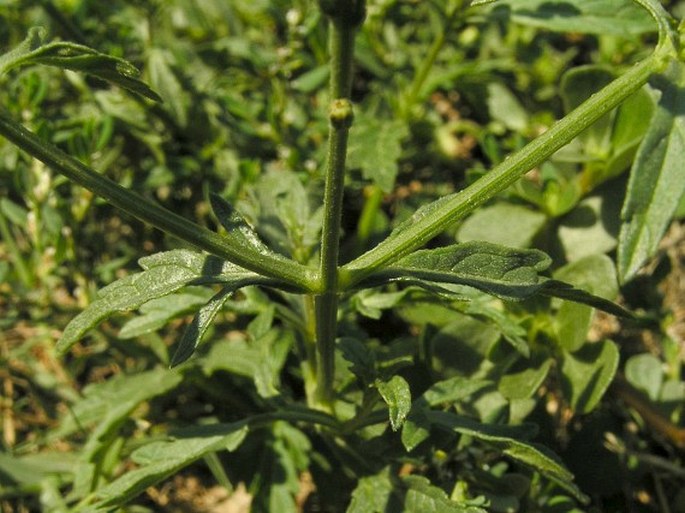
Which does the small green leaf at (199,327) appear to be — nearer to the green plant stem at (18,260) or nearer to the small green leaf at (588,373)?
the small green leaf at (588,373)

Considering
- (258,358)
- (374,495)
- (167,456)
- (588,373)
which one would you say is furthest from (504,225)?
(167,456)

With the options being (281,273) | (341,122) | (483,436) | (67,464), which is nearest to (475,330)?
(483,436)

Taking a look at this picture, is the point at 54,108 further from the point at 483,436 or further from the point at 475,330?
the point at 483,436

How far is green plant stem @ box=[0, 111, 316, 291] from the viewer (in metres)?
1.20

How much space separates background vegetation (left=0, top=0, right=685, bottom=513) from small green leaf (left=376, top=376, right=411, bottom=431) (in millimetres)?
86

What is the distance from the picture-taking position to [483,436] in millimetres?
1737

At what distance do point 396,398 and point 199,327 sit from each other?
397 mm

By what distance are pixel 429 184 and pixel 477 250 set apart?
1.76 metres

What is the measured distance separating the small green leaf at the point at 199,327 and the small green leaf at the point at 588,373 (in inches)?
40.0

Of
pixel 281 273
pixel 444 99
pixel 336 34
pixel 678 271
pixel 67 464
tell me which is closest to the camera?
pixel 336 34

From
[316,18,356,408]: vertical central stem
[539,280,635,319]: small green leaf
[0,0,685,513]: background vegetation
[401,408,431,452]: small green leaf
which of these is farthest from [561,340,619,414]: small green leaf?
[316,18,356,408]: vertical central stem

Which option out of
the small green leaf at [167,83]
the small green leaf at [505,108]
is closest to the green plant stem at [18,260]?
the small green leaf at [167,83]

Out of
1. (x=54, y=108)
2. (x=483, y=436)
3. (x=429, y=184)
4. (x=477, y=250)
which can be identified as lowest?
(x=429, y=184)

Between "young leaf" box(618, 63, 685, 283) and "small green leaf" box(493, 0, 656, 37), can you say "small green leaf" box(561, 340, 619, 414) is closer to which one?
"young leaf" box(618, 63, 685, 283)
